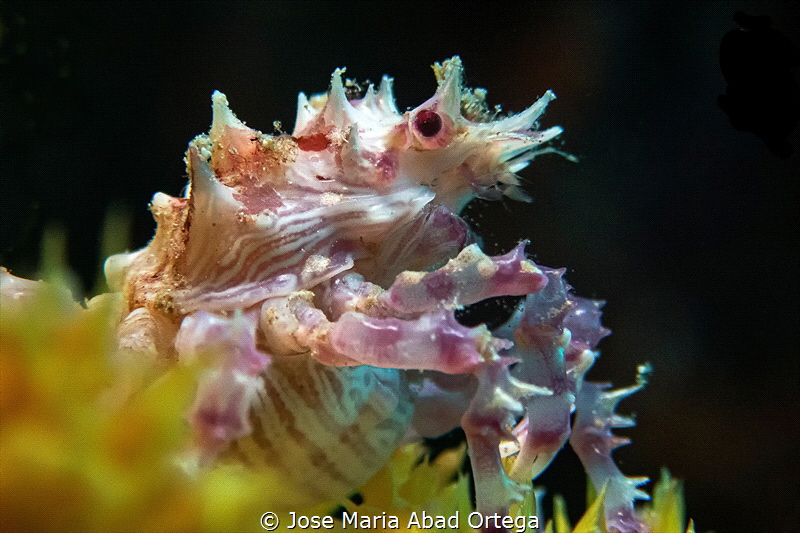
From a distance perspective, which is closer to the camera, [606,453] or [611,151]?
[606,453]

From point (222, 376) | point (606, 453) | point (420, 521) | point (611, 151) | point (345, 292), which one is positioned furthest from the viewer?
point (611, 151)

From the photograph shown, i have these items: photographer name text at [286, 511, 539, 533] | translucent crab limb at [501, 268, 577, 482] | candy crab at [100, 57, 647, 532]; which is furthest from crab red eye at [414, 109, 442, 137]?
photographer name text at [286, 511, 539, 533]

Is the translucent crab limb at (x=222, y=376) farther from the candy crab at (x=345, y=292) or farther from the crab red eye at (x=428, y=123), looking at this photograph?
the crab red eye at (x=428, y=123)

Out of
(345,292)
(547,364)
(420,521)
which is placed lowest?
(420,521)

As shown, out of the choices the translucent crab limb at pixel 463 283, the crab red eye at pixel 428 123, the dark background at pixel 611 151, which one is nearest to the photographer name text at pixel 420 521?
the translucent crab limb at pixel 463 283

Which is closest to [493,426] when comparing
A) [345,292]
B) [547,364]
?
[547,364]

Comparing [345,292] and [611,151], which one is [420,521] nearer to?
[345,292]

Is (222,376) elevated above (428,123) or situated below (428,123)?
below
